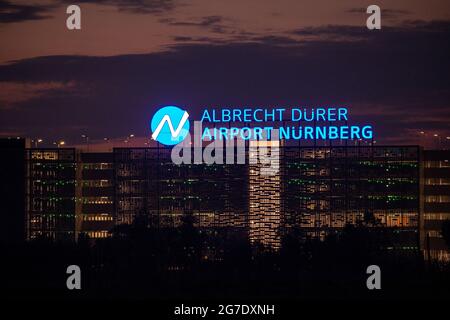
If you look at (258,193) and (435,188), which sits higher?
(435,188)

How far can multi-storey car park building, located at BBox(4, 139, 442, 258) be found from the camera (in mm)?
162000

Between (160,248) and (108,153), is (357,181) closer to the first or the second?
(108,153)

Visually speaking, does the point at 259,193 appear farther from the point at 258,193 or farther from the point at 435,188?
the point at 435,188

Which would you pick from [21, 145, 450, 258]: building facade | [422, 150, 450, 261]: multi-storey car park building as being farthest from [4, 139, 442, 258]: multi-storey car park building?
[422, 150, 450, 261]: multi-storey car park building

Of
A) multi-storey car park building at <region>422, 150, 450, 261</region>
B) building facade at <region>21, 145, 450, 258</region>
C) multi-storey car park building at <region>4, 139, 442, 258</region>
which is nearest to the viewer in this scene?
building facade at <region>21, 145, 450, 258</region>

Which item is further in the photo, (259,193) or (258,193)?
(258,193)

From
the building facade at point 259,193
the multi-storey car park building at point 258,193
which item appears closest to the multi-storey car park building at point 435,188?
the building facade at point 259,193

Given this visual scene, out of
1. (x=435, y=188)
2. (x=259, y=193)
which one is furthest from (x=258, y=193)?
(x=435, y=188)

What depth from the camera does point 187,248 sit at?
389ft

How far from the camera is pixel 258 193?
162 metres

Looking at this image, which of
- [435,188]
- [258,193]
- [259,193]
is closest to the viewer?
[259,193]

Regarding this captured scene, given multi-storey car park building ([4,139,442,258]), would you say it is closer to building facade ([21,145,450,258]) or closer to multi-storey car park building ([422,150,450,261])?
building facade ([21,145,450,258])

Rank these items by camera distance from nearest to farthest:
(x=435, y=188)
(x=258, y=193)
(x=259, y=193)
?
(x=259, y=193) → (x=258, y=193) → (x=435, y=188)
